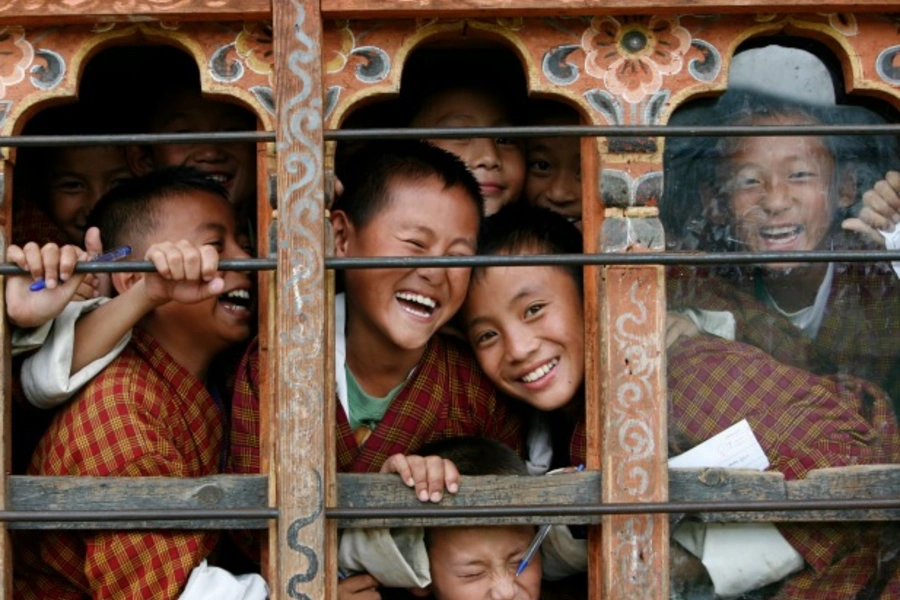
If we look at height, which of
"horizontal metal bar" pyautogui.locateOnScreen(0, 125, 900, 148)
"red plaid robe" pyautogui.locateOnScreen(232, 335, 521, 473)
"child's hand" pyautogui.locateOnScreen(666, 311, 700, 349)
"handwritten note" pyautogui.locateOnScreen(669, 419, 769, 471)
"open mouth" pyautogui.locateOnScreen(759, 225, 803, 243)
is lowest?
"handwritten note" pyautogui.locateOnScreen(669, 419, 769, 471)

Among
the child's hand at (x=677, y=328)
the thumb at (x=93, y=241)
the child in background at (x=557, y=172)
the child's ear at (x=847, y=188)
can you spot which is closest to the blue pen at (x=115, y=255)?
the thumb at (x=93, y=241)

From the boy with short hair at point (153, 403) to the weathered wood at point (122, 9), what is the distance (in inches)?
17.0

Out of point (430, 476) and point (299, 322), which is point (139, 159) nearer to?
point (299, 322)

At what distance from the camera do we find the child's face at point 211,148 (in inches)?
156

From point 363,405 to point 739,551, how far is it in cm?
81

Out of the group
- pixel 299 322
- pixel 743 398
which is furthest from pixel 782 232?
pixel 299 322

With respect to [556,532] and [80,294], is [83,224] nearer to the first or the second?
[80,294]

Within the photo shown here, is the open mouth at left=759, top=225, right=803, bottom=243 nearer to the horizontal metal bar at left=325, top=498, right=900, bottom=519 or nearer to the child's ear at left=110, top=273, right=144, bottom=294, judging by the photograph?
the horizontal metal bar at left=325, top=498, right=900, bottom=519

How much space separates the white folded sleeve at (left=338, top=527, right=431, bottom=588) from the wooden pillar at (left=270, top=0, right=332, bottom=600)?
18 cm

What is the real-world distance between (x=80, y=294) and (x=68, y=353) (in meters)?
0.20

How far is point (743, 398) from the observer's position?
3.46 m

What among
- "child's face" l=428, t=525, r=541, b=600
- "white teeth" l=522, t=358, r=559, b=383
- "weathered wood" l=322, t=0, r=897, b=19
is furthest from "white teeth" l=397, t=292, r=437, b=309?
"weathered wood" l=322, t=0, r=897, b=19

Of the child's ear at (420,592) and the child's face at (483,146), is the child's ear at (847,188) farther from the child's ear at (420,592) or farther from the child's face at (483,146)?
the child's ear at (420,592)

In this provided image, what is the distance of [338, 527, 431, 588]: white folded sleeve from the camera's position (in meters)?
3.38
